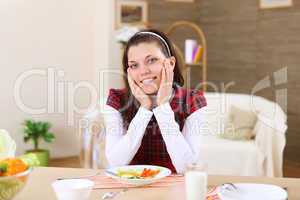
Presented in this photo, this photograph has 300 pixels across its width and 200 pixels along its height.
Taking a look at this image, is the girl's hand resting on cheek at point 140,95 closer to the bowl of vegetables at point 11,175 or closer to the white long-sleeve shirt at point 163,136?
the white long-sleeve shirt at point 163,136

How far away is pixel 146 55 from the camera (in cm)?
200

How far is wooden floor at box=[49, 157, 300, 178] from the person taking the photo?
4535 millimetres

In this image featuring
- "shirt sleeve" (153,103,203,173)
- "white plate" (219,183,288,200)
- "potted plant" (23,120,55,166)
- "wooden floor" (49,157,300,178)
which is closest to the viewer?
"white plate" (219,183,288,200)

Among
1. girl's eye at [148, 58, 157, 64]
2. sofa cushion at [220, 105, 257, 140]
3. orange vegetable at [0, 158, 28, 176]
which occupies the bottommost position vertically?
sofa cushion at [220, 105, 257, 140]

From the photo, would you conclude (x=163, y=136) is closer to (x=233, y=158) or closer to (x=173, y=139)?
(x=173, y=139)

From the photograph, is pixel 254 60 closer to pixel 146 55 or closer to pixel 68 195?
pixel 146 55

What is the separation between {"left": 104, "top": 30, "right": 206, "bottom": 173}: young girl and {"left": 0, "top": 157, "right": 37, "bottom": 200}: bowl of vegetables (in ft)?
2.01

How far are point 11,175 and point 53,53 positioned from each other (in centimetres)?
364

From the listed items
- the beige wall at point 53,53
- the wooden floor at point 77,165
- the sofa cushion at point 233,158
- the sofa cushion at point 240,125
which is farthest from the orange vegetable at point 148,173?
the beige wall at point 53,53

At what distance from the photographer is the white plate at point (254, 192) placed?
148cm

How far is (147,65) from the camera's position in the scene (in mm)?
1989

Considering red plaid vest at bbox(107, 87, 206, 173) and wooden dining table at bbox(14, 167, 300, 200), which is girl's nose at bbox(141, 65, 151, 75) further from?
wooden dining table at bbox(14, 167, 300, 200)

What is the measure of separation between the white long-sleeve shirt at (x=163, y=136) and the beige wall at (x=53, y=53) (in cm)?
294

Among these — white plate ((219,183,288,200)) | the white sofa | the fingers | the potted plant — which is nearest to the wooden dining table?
white plate ((219,183,288,200))
